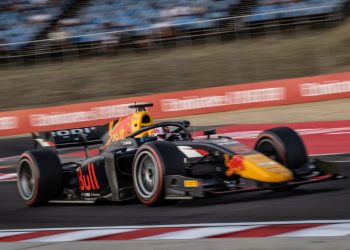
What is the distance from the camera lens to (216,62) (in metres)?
22.7

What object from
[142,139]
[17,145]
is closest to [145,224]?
[142,139]

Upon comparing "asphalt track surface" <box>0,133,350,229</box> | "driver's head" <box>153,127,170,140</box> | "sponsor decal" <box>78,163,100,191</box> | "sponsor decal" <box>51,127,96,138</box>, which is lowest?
"asphalt track surface" <box>0,133,350,229</box>

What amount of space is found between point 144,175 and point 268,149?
1486 mm

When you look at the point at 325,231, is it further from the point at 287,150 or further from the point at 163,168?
the point at 287,150

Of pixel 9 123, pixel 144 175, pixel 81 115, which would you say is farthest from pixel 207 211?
pixel 9 123

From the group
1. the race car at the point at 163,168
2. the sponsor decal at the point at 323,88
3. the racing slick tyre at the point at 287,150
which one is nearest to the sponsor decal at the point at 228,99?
the sponsor decal at the point at 323,88

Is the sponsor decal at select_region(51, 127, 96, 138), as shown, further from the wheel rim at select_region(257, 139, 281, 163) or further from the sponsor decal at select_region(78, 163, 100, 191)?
the wheel rim at select_region(257, 139, 281, 163)

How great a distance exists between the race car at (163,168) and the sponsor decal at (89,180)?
0.01 metres

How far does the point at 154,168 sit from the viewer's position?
7.46 m

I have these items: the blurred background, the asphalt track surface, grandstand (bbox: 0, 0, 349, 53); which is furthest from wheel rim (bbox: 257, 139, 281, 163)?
grandstand (bbox: 0, 0, 349, 53)

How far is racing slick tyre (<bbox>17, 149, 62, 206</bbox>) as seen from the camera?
869 cm

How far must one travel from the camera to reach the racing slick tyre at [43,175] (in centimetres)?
869

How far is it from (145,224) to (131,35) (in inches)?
685

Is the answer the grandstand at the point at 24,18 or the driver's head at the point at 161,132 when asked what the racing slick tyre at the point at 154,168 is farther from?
the grandstand at the point at 24,18
